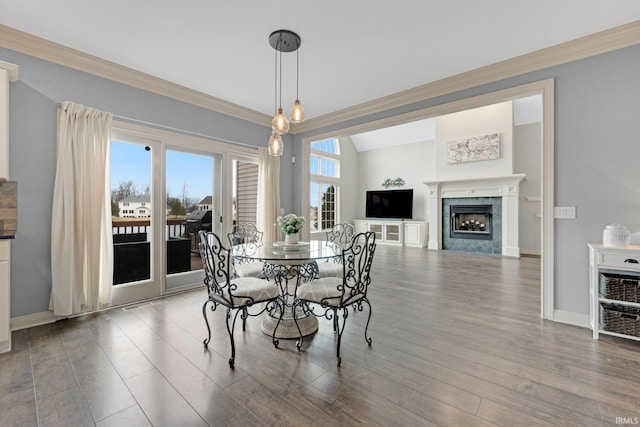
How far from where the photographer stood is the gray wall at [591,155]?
2467 millimetres

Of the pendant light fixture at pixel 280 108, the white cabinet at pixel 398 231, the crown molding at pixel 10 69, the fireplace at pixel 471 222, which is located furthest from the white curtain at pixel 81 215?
the fireplace at pixel 471 222

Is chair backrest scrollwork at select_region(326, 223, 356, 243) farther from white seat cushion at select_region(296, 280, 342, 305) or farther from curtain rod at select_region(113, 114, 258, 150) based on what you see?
curtain rod at select_region(113, 114, 258, 150)

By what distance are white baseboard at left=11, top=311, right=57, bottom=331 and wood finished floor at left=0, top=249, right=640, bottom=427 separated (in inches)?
3.9

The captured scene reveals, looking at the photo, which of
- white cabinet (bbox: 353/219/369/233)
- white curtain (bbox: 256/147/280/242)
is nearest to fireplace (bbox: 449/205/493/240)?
white cabinet (bbox: 353/219/369/233)

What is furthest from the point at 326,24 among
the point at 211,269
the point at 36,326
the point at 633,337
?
the point at 36,326

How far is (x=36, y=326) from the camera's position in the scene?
8.73 ft

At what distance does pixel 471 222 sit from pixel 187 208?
673 centimetres

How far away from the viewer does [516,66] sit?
2.98 meters

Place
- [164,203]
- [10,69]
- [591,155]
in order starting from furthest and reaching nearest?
[164,203] → [591,155] → [10,69]

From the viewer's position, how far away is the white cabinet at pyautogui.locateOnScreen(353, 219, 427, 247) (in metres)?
7.93

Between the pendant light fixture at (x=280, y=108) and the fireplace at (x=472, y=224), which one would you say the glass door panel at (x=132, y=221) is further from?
the fireplace at (x=472, y=224)

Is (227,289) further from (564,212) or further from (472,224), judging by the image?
(472,224)

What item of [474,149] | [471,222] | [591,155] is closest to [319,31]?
[591,155]

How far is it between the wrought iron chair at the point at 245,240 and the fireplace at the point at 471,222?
5379 mm
